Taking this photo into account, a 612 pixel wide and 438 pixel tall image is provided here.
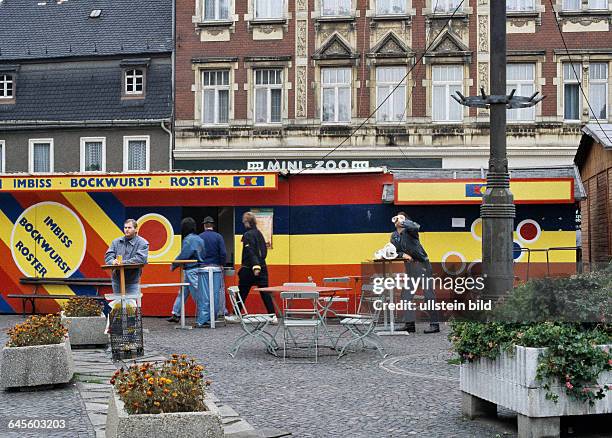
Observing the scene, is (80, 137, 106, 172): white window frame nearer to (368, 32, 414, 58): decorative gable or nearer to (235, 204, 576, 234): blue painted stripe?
(368, 32, 414, 58): decorative gable

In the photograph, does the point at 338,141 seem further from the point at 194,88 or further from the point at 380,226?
the point at 380,226

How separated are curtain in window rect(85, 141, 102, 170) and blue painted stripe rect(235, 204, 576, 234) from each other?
19.5 metres

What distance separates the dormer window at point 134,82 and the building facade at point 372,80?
71.8 inches

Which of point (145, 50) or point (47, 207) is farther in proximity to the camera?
point (145, 50)

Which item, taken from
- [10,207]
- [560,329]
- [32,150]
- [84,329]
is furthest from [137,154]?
[560,329]

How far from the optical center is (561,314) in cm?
755

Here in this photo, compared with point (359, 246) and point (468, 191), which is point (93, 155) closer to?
point (359, 246)

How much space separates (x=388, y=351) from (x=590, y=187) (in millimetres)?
9397

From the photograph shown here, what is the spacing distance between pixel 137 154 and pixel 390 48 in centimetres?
971

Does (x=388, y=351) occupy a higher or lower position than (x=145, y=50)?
lower

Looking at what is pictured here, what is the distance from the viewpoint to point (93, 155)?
121 ft

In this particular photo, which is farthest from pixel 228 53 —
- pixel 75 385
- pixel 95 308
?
pixel 75 385

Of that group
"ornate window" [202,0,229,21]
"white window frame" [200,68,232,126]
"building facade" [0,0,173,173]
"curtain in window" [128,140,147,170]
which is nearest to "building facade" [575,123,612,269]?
"white window frame" [200,68,232,126]

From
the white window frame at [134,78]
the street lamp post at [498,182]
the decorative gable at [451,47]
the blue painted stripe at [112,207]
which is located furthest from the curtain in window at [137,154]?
the street lamp post at [498,182]
